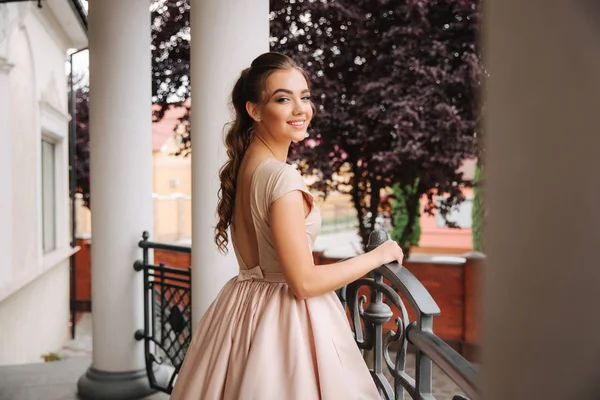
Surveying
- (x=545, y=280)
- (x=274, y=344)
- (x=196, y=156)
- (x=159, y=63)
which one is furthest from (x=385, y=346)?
(x=159, y=63)

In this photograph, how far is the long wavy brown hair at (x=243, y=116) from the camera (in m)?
1.63

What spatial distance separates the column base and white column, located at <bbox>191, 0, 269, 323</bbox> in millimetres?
1022

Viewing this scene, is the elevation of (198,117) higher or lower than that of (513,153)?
higher

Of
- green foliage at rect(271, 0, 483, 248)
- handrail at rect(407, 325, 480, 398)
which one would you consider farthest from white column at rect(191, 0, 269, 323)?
green foliage at rect(271, 0, 483, 248)

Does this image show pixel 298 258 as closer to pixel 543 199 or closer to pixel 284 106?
pixel 284 106

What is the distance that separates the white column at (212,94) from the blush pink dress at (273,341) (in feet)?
3.39

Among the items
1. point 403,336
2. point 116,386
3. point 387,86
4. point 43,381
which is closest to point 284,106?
point 403,336

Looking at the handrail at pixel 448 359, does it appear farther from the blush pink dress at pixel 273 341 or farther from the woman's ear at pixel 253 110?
the woman's ear at pixel 253 110

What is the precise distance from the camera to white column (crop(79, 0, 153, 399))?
339cm

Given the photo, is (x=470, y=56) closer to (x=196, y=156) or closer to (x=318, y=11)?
(x=318, y=11)

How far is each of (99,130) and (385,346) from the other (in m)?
2.19

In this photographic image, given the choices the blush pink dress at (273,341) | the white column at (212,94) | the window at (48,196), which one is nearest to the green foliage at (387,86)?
the window at (48,196)

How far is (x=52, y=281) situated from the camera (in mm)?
7234

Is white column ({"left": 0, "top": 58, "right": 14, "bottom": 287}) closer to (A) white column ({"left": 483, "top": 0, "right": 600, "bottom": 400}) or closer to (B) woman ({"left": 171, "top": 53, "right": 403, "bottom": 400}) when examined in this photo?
(B) woman ({"left": 171, "top": 53, "right": 403, "bottom": 400})
